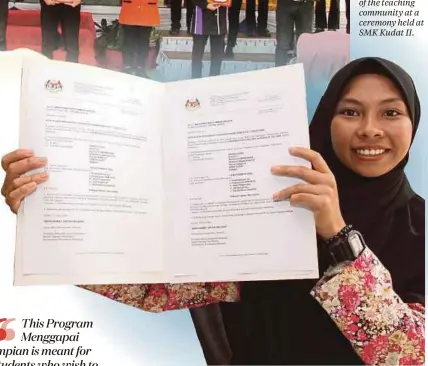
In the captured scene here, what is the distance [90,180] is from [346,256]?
0.51 m

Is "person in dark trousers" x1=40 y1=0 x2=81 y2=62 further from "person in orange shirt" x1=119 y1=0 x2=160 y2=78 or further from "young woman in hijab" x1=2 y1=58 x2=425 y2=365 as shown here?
"young woman in hijab" x1=2 y1=58 x2=425 y2=365

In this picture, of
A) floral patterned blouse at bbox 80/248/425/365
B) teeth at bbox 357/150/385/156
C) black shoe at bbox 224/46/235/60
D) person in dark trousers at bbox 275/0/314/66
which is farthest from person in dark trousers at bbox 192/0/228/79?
floral patterned blouse at bbox 80/248/425/365

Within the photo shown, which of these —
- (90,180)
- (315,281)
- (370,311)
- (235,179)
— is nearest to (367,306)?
(370,311)

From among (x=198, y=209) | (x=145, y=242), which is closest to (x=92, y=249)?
(x=145, y=242)

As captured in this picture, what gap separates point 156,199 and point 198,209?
0.29ft

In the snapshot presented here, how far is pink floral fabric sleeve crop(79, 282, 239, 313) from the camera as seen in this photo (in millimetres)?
1116

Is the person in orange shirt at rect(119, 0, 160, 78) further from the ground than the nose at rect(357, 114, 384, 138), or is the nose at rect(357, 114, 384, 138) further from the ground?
the person in orange shirt at rect(119, 0, 160, 78)

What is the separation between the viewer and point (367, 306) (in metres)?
1.02

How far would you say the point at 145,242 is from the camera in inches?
42.4

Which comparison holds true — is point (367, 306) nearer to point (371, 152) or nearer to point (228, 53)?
point (371, 152)

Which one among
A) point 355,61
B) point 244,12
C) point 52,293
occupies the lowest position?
point 52,293

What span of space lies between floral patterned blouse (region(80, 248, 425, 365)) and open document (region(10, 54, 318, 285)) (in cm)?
5

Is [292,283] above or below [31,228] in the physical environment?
below

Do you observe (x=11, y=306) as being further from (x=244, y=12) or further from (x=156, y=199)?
(x=244, y=12)
